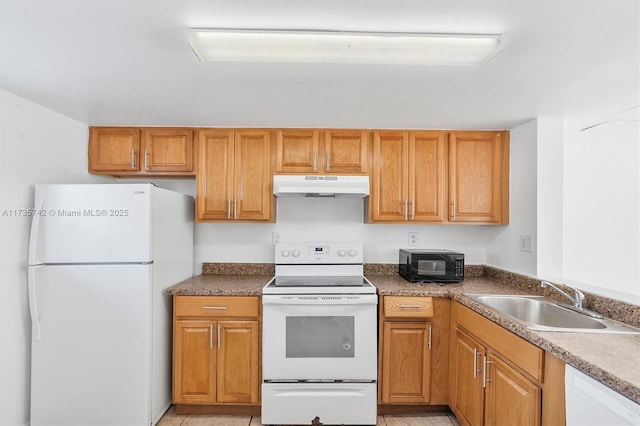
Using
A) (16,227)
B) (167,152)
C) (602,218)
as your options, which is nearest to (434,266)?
(602,218)

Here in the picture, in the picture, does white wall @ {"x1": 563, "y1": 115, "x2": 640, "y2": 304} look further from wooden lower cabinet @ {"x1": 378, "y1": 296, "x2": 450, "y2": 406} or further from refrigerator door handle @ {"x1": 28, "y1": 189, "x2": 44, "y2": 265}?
refrigerator door handle @ {"x1": 28, "y1": 189, "x2": 44, "y2": 265}

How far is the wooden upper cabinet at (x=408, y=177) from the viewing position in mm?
2559

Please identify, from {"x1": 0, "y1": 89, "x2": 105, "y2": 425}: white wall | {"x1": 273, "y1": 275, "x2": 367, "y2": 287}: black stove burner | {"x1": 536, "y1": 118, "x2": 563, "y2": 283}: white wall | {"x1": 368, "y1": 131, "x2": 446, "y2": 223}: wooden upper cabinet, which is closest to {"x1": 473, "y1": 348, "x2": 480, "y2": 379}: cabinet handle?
{"x1": 273, "y1": 275, "x2": 367, "y2": 287}: black stove burner

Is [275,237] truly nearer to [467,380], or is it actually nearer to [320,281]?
[320,281]

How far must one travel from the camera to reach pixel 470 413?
1893mm

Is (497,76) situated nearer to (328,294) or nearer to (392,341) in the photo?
(328,294)

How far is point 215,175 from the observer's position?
253 centimetres

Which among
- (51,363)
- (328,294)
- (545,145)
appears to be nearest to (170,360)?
(51,363)

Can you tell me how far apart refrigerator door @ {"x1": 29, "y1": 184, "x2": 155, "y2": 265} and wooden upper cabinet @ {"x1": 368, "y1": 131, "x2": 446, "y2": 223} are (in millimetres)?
1689

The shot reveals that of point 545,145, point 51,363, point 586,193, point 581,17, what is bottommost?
point 51,363

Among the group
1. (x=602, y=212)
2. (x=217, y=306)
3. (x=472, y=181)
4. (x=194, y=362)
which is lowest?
(x=194, y=362)

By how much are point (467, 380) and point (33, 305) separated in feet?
8.76

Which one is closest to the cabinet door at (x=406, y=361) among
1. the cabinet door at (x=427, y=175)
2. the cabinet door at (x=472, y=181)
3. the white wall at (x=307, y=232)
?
the white wall at (x=307, y=232)

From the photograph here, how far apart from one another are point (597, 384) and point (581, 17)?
1.27m
